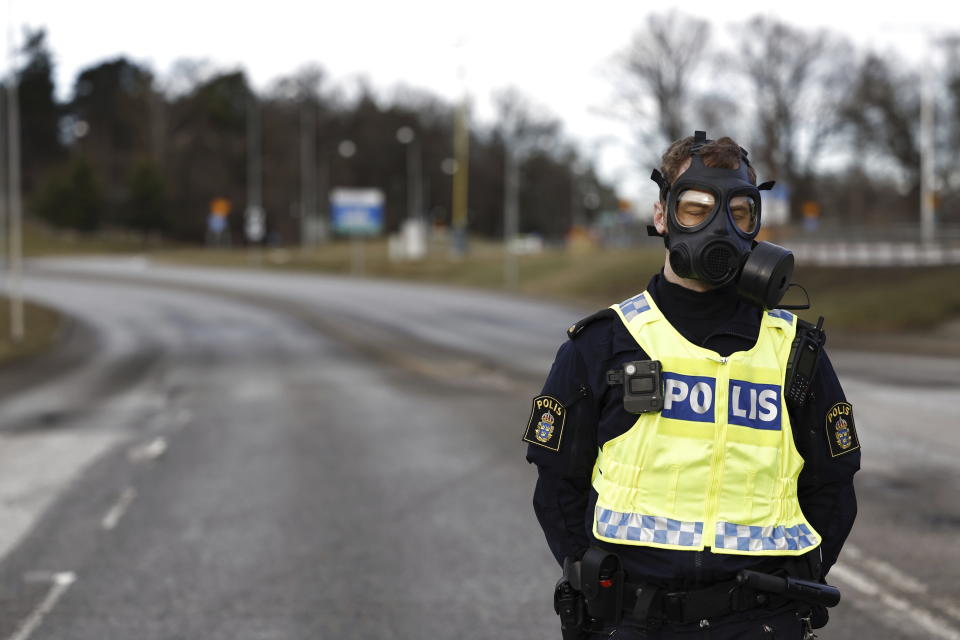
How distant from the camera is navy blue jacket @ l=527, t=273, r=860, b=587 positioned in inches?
123

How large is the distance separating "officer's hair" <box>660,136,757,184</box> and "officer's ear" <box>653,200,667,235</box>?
0.33 feet

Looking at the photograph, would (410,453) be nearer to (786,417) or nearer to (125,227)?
(786,417)

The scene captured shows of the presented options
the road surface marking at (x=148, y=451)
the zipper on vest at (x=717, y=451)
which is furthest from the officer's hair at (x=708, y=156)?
the road surface marking at (x=148, y=451)

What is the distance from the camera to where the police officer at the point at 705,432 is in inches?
120

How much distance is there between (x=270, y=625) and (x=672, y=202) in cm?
391

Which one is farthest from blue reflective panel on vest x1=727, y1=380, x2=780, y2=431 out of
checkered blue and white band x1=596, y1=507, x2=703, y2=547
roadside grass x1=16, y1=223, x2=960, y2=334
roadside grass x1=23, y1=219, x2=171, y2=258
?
roadside grass x1=23, y1=219, x2=171, y2=258

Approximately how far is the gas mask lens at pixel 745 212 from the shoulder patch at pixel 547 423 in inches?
26.8

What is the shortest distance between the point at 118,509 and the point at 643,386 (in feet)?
24.2

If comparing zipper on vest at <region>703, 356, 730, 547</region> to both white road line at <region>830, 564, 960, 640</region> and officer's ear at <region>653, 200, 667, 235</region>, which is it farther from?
white road line at <region>830, 564, 960, 640</region>

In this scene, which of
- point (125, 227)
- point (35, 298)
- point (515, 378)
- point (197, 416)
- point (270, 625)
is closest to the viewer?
point (270, 625)

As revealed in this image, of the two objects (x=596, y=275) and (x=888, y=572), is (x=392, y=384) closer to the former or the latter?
(x=888, y=572)

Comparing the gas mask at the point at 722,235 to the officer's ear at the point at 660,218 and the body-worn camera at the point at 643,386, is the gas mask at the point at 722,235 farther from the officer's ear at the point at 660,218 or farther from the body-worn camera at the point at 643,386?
the body-worn camera at the point at 643,386

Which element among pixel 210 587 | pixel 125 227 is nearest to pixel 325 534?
pixel 210 587

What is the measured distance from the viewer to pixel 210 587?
7043 mm
